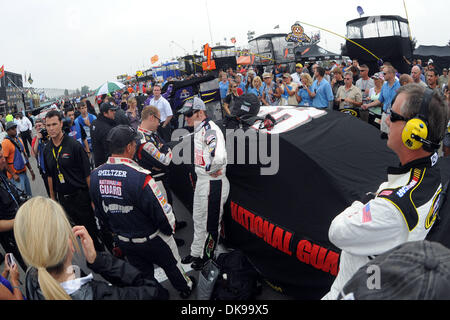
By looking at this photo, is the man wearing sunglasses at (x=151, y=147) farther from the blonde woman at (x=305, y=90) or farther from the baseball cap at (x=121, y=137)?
the blonde woman at (x=305, y=90)

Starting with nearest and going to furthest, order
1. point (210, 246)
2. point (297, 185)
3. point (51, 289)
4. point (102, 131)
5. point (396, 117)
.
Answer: point (51, 289), point (396, 117), point (297, 185), point (210, 246), point (102, 131)

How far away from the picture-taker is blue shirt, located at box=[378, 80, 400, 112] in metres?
5.38

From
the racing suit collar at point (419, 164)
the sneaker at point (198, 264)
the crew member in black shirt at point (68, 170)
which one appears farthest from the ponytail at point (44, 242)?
the crew member in black shirt at point (68, 170)

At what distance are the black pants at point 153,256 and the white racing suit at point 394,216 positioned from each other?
1717mm

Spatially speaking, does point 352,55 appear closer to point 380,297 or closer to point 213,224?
point 213,224

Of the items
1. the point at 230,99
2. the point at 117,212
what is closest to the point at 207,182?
the point at 117,212

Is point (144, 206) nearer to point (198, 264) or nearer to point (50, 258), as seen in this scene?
point (50, 258)

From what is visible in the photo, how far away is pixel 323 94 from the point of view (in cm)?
650

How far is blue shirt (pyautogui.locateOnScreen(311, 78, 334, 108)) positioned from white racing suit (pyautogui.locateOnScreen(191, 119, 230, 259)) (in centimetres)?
398

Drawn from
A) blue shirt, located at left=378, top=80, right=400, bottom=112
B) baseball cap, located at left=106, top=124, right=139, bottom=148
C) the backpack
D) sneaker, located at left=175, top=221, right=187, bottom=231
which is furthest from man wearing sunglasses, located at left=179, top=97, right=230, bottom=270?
blue shirt, located at left=378, top=80, right=400, bottom=112

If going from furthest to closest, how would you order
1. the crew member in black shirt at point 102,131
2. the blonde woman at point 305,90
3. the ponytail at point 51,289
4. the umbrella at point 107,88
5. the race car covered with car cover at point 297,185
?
the umbrella at point 107,88 → the blonde woman at point 305,90 → the crew member in black shirt at point 102,131 → the race car covered with car cover at point 297,185 → the ponytail at point 51,289

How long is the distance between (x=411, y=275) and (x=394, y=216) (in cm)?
67

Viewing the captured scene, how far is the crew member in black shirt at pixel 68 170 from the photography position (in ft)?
12.1

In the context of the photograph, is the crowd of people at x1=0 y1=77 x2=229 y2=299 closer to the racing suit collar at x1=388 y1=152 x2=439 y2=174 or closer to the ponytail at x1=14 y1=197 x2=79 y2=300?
the ponytail at x1=14 y1=197 x2=79 y2=300
